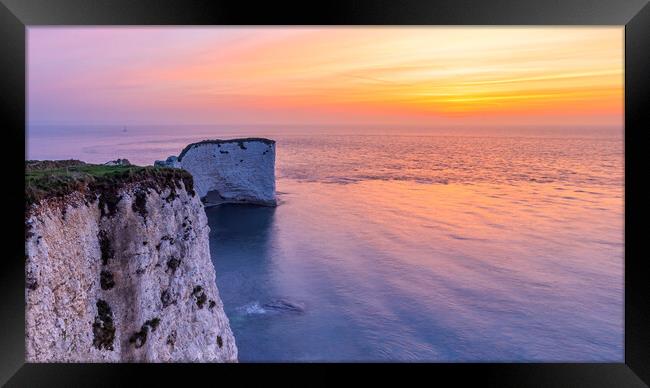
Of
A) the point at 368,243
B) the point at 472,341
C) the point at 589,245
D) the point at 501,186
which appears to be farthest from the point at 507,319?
the point at 501,186

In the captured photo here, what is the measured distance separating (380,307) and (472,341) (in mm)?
3893

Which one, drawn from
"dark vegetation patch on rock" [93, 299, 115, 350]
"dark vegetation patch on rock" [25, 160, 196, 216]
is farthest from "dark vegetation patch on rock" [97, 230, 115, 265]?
"dark vegetation patch on rock" [93, 299, 115, 350]

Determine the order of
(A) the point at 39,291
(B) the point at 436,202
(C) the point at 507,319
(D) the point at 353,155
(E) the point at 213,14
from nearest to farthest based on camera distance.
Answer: (E) the point at 213,14
(A) the point at 39,291
(C) the point at 507,319
(B) the point at 436,202
(D) the point at 353,155

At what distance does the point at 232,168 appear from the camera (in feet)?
117

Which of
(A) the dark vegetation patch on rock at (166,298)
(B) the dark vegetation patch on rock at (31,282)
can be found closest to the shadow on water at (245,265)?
(A) the dark vegetation patch on rock at (166,298)

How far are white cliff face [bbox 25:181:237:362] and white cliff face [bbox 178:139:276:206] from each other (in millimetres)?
24562

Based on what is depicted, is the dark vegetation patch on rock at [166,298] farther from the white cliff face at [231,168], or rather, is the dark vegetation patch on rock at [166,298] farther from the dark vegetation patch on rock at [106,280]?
the white cliff face at [231,168]

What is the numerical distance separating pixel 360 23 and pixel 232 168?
1207 inches

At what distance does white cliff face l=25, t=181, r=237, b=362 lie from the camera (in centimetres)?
657

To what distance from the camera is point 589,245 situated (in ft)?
96.4

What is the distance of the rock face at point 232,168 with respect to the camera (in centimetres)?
3469

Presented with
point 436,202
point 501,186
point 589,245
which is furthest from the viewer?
point 501,186

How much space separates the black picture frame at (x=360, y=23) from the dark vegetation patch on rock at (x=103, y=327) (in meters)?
1.49

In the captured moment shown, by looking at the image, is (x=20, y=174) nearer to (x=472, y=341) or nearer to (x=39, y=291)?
(x=39, y=291)
